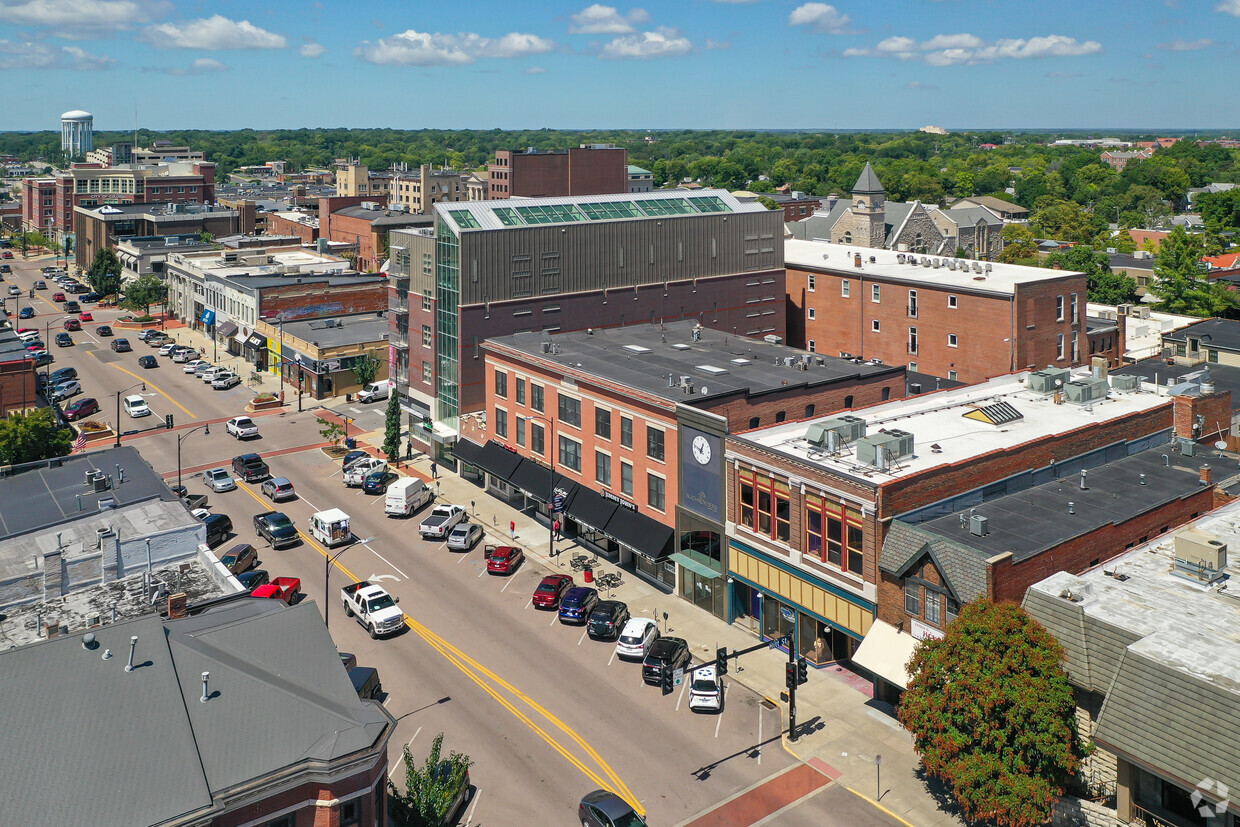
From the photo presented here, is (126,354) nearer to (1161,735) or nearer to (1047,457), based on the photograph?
(1047,457)

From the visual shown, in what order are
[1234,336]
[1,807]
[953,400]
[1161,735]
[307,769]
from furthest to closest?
[1234,336] → [953,400] → [1161,735] → [307,769] → [1,807]

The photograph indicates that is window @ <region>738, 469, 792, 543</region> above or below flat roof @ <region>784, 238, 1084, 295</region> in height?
below

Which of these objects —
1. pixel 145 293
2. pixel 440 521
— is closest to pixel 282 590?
pixel 440 521

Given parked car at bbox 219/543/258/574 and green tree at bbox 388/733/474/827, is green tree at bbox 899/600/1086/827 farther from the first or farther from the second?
parked car at bbox 219/543/258/574

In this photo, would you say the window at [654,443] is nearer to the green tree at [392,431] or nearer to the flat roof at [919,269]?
the green tree at [392,431]

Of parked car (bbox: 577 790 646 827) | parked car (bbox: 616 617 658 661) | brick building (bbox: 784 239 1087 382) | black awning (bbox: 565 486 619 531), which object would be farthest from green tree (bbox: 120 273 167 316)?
parked car (bbox: 577 790 646 827)

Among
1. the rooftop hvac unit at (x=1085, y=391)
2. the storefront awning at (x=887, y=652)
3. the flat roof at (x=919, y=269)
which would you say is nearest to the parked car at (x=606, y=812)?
the storefront awning at (x=887, y=652)

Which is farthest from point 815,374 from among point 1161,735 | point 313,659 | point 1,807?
point 1,807
